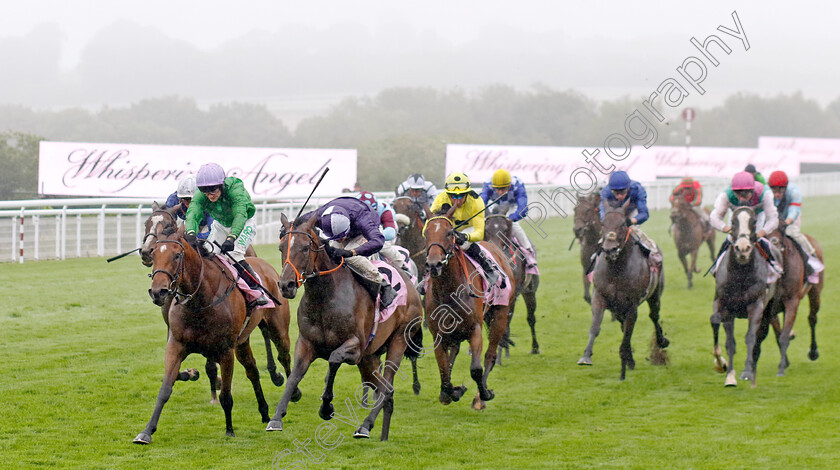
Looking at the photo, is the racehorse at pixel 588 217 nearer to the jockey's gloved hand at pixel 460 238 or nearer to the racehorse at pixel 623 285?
the racehorse at pixel 623 285

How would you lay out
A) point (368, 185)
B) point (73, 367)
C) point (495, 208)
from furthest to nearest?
1. point (368, 185)
2. point (495, 208)
3. point (73, 367)

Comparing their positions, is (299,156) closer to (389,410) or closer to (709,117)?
(389,410)

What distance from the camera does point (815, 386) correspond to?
31.6 feet

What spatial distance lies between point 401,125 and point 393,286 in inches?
1404

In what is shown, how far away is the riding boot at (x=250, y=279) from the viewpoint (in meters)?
7.02

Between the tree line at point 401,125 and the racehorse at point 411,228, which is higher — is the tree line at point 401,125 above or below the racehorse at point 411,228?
above

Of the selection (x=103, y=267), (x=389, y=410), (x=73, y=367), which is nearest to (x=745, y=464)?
(x=389, y=410)

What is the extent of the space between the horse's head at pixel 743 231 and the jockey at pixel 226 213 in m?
4.49

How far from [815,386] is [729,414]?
6.40 feet

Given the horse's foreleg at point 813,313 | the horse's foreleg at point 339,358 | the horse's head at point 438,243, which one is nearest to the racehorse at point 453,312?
the horse's head at point 438,243

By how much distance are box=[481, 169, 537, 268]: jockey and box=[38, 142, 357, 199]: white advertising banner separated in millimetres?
10063

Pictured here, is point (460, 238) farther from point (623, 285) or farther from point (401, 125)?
point (401, 125)

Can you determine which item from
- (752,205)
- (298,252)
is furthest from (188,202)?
(752,205)

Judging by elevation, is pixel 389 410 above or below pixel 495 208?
below
